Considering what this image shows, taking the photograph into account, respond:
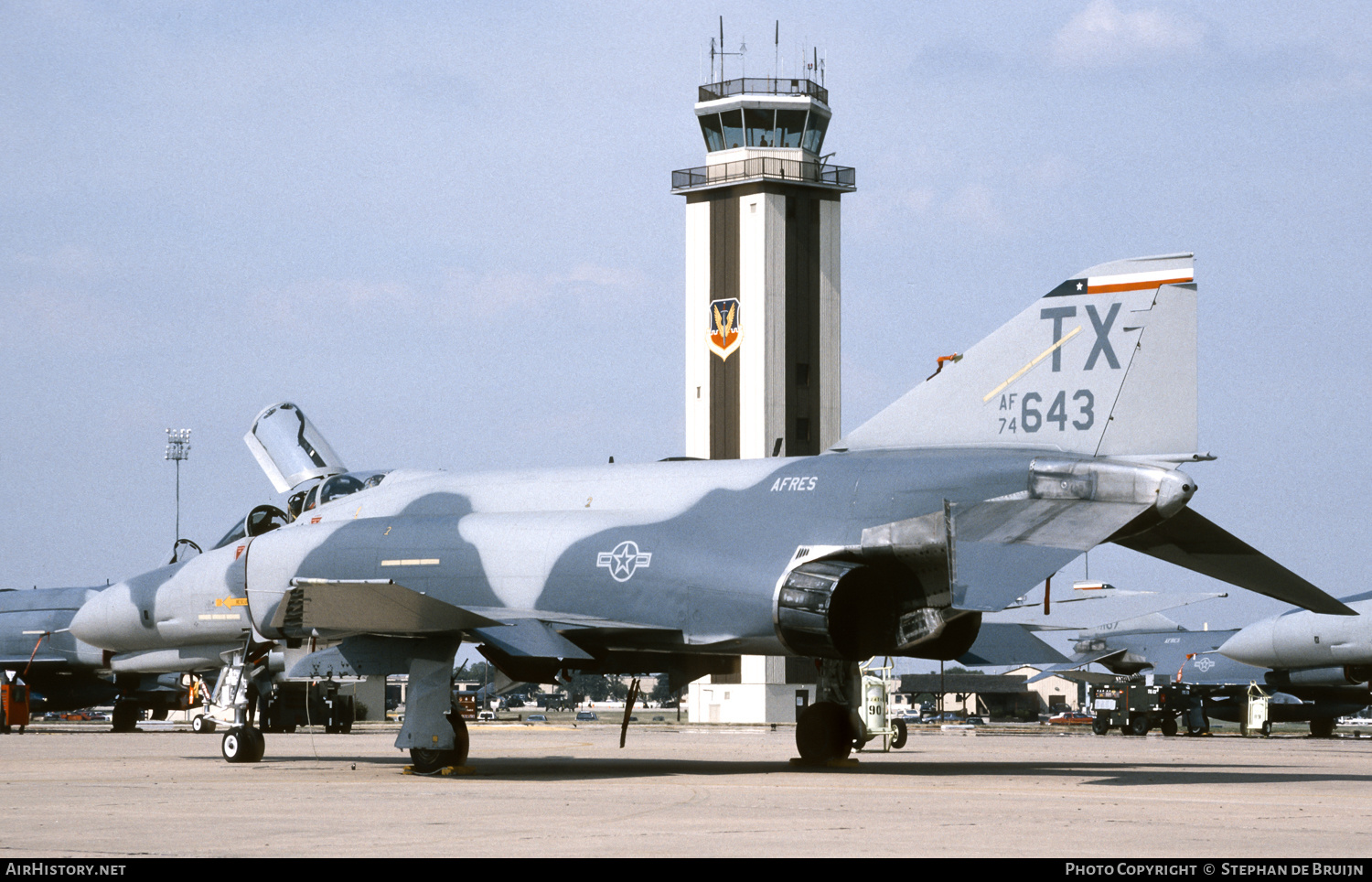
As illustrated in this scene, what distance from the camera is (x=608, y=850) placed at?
8.12 meters

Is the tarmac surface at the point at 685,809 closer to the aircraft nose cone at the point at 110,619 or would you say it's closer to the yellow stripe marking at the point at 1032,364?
the aircraft nose cone at the point at 110,619

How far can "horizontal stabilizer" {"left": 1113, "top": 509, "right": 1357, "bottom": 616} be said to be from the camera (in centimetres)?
1588

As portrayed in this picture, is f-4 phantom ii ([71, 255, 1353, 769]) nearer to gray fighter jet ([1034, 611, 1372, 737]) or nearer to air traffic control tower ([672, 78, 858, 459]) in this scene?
gray fighter jet ([1034, 611, 1372, 737])

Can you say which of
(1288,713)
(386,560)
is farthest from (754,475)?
(1288,713)

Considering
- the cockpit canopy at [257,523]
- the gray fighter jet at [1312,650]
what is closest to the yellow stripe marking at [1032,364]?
the cockpit canopy at [257,523]

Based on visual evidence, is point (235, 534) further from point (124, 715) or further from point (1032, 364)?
point (124, 715)

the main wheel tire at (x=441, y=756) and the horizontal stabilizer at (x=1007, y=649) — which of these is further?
the horizontal stabilizer at (x=1007, y=649)

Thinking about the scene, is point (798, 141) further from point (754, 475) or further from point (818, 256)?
point (754, 475)

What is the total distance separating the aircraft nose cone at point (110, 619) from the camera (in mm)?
20938

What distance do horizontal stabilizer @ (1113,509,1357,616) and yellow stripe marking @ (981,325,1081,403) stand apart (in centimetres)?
189

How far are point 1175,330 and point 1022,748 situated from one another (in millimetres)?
13716

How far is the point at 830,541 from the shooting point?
51.6 feet

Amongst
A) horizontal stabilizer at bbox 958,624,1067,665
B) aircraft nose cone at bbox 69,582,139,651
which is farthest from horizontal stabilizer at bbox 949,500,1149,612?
aircraft nose cone at bbox 69,582,139,651

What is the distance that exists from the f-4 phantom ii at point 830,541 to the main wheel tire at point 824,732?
23 millimetres
